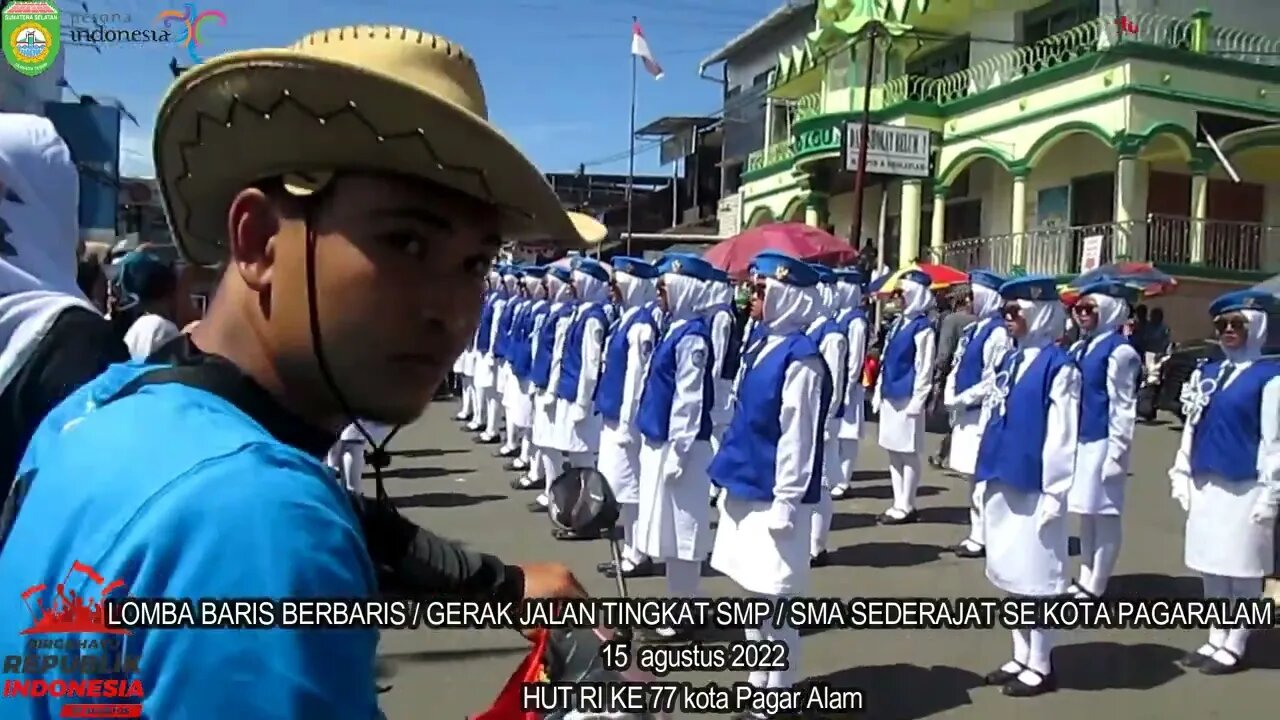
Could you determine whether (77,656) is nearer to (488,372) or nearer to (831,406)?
(831,406)

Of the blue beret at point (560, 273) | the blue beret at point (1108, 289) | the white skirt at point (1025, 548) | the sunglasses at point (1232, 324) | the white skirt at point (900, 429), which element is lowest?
the white skirt at point (1025, 548)

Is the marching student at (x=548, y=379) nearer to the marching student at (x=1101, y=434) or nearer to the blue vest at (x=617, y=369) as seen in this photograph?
the blue vest at (x=617, y=369)

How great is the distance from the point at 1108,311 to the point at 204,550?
7288mm

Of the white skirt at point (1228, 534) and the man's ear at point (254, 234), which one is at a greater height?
the man's ear at point (254, 234)

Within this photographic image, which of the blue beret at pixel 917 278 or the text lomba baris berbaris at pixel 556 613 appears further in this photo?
the blue beret at pixel 917 278

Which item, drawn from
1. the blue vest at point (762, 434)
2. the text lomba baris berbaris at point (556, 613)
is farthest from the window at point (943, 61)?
the text lomba baris berbaris at point (556, 613)

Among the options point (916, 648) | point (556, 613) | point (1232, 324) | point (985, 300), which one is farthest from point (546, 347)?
point (556, 613)

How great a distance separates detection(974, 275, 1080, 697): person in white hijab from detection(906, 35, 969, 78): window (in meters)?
18.7

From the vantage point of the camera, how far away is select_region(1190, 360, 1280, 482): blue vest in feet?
18.6

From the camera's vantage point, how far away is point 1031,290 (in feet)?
20.5

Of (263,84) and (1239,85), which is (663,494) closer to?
(263,84)

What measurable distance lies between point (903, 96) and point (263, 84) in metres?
22.1

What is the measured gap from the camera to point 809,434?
4.88 meters

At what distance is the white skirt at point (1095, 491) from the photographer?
21.8 ft
